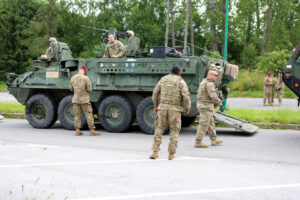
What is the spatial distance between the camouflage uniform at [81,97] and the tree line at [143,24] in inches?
1204

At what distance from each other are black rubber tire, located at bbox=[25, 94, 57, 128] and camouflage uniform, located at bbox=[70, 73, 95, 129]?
5.41 ft

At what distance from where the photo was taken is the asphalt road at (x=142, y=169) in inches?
217

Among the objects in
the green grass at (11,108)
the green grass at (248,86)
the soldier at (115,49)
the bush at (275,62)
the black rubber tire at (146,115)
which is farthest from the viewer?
the bush at (275,62)

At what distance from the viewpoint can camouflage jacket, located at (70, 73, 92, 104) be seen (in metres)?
11.6

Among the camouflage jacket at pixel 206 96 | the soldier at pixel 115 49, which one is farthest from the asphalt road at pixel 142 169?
the soldier at pixel 115 49

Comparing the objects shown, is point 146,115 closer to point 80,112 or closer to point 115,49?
point 80,112

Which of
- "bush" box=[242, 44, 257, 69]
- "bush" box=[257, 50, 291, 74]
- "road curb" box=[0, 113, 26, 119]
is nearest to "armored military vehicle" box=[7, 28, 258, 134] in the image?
"road curb" box=[0, 113, 26, 119]

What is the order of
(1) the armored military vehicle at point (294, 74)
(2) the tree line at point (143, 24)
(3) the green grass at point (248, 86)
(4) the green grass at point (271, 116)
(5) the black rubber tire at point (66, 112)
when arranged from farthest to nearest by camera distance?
1. (2) the tree line at point (143, 24)
2. (3) the green grass at point (248, 86)
3. (4) the green grass at point (271, 116)
4. (5) the black rubber tire at point (66, 112)
5. (1) the armored military vehicle at point (294, 74)

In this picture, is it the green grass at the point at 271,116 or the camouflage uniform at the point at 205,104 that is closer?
the camouflage uniform at the point at 205,104

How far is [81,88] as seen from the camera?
11.6 m

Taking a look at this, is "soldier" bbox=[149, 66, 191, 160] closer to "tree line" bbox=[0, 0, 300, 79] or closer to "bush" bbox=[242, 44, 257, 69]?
"tree line" bbox=[0, 0, 300, 79]

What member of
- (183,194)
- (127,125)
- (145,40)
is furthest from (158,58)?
(145,40)

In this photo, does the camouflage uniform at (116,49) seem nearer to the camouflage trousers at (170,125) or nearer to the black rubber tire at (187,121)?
the black rubber tire at (187,121)

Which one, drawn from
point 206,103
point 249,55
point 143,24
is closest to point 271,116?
point 206,103
